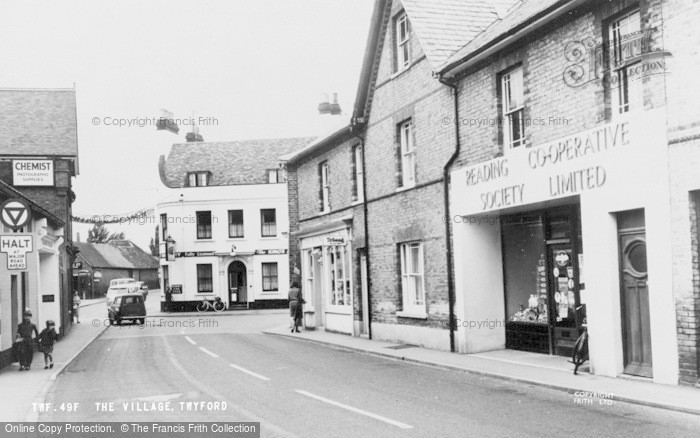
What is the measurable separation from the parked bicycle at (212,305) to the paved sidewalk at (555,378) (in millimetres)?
29374

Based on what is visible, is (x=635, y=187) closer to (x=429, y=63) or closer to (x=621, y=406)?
(x=621, y=406)

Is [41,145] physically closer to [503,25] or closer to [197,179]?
[503,25]

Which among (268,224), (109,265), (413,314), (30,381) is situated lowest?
(30,381)

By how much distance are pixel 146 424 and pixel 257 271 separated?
41.2m

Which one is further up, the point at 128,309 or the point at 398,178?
the point at 398,178

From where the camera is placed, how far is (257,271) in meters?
50.4

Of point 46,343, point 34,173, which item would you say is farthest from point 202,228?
point 46,343

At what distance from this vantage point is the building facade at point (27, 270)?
15398 millimetres

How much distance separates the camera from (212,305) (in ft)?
162

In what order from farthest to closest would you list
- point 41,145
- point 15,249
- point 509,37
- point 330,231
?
point 41,145
point 330,231
point 509,37
point 15,249

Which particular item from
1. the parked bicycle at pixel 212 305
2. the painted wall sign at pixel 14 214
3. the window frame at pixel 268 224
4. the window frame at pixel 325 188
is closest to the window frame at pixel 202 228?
the window frame at pixel 268 224

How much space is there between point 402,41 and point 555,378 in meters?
11.8

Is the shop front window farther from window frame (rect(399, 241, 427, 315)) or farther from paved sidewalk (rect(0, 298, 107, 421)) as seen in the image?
paved sidewalk (rect(0, 298, 107, 421))

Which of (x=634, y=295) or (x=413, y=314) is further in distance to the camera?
(x=413, y=314)
